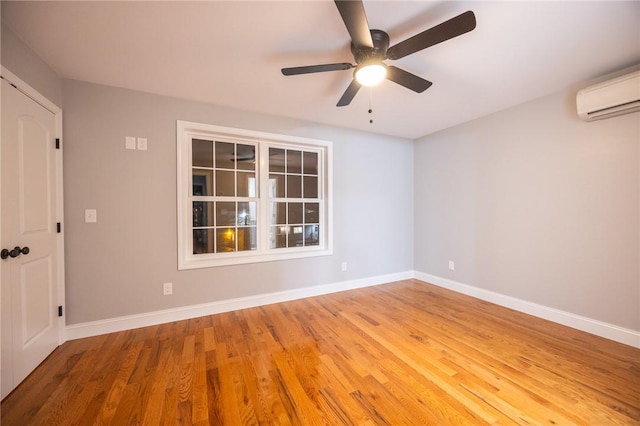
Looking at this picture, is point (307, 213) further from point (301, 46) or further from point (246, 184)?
point (301, 46)

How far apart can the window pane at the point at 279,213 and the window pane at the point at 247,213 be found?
24 centimetres

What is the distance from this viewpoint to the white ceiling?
5.04 feet

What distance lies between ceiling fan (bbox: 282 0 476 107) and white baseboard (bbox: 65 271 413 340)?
255cm

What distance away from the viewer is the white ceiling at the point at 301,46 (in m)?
1.54

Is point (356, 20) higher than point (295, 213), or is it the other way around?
point (356, 20)

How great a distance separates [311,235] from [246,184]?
1187 millimetres

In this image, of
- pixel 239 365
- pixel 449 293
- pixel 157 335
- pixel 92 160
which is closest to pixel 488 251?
pixel 449 293

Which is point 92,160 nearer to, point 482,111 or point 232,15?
point 232,15

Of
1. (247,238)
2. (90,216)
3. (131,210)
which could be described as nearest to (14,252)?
(90,216)

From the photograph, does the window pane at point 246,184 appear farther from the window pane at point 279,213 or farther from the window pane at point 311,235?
the window pane at point 311,235

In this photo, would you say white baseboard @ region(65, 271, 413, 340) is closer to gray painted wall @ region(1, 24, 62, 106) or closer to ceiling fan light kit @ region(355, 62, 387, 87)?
gray painted wall @ region(1, 24, 62, 106)

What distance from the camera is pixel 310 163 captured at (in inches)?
142

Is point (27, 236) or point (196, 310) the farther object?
point (196, 310)

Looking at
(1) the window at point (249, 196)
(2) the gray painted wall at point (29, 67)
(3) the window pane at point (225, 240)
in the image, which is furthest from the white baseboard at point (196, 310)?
(2) the gray painted wall at point (29, 67)
